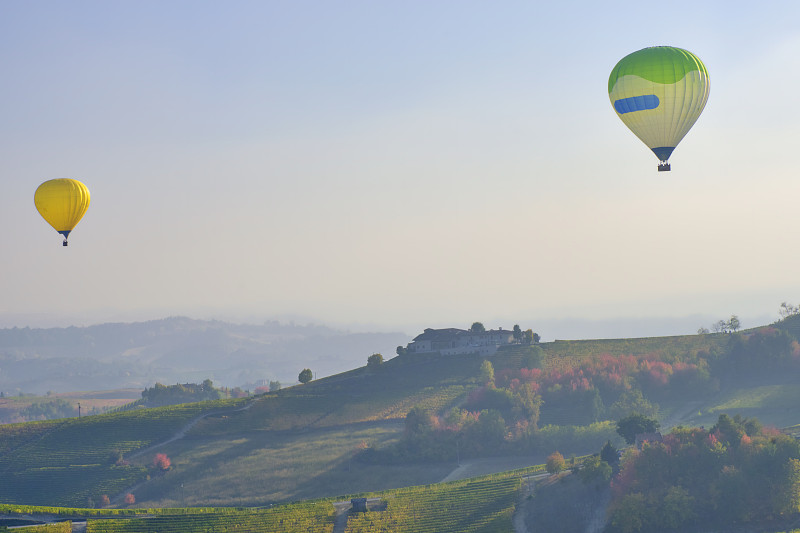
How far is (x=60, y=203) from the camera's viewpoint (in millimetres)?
101062

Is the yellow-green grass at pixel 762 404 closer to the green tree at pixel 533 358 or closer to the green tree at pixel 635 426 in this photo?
the green tree at pixel 635 426

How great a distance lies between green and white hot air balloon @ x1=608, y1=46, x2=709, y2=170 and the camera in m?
80.6

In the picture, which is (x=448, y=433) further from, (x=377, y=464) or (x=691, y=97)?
(x=691, y=97)

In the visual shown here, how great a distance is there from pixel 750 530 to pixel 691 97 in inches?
1498

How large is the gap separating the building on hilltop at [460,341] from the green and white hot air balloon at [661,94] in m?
78.7

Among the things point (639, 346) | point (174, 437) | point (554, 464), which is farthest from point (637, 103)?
point (639, 346)

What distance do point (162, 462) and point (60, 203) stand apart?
3515cm

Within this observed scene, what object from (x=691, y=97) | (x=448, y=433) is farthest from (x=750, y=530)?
(x=448, y=433)

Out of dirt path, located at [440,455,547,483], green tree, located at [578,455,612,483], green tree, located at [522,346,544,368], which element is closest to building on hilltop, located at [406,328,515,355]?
green tree, located at [522,346,544,368]

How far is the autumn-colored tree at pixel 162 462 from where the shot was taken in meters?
114

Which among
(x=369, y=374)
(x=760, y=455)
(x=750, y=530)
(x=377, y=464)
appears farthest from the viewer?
(x=369, y=374)

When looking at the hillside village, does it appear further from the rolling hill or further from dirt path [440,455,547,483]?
dirt path [440,455,547,483]

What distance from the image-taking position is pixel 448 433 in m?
120

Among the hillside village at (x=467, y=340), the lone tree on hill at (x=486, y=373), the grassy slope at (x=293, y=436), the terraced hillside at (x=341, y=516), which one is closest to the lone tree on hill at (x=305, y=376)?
the grassy slope at (x=293, y=436)
